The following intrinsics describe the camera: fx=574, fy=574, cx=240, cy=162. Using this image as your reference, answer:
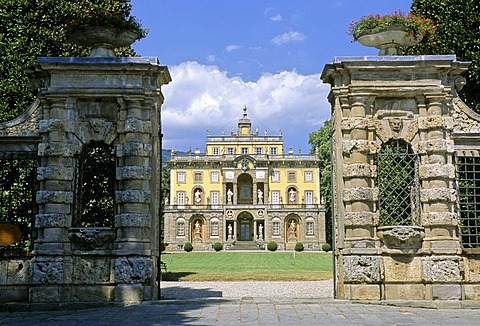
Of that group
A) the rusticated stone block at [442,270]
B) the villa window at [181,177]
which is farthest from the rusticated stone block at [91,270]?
the villa window at [181,177]

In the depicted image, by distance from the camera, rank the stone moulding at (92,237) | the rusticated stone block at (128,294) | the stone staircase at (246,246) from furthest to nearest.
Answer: the stone staircase at (246,246) < the stone moulding at (92,237) < the rusticated stone block at (128,294)

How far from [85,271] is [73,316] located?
1.40 meters

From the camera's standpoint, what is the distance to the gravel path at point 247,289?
48.0ft

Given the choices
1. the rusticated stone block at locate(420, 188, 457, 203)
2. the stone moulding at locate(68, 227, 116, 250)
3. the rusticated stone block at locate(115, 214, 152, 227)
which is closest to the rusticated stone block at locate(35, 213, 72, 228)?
the stone moulding at locate(68, 227, 116, 250)

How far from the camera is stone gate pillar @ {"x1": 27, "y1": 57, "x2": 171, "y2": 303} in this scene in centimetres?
1109

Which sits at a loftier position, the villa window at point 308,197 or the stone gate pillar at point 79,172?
the villa window at point 308,197

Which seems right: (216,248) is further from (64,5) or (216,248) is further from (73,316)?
(73,316)

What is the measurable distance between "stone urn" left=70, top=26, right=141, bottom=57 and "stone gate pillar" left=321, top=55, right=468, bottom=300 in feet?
13.9

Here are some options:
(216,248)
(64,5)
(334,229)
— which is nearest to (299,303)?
(334,229)

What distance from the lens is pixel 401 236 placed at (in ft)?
36.6

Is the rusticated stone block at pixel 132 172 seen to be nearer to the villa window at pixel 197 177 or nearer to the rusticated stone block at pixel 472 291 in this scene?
the rusticated stone block at pixel 472 291

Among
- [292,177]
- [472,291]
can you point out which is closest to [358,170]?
[472,291]

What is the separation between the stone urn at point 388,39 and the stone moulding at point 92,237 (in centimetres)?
648

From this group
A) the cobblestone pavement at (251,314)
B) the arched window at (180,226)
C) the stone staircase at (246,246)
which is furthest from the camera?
the arched window at (180,226)
